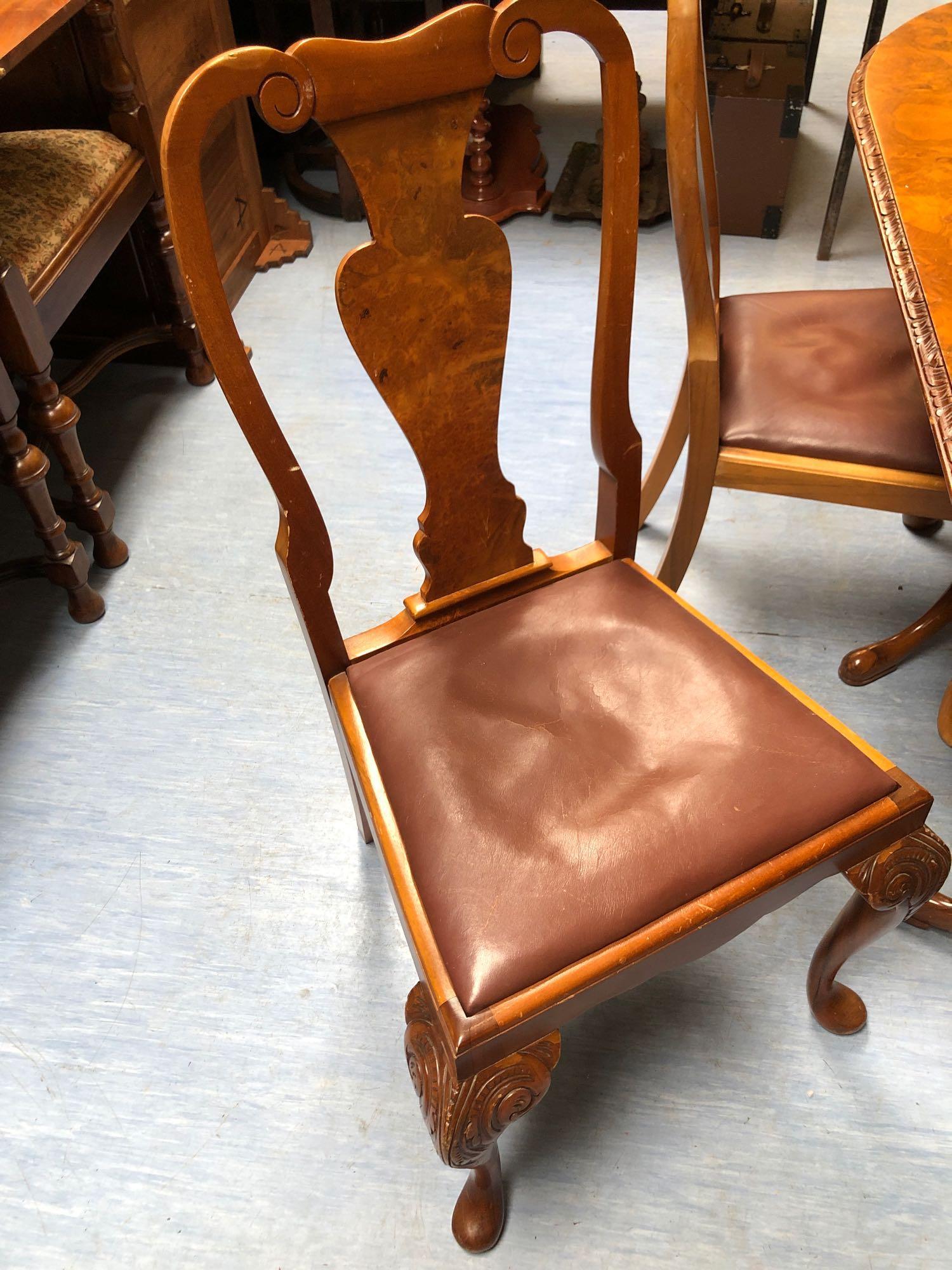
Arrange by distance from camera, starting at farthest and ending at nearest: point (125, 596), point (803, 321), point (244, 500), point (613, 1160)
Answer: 1. point (244, 500)
2. point (125, 596)
3. point (803, 321)
4. point (613, 1160)

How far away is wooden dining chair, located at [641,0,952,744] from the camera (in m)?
1.26

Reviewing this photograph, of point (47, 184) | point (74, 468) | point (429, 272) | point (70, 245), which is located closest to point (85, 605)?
point (74, 468)

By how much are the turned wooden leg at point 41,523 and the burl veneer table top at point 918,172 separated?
50.3 inches

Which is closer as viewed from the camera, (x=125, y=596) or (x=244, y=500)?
(x=125, y=596)

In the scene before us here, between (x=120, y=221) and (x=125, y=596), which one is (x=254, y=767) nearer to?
(x=125, y=596)

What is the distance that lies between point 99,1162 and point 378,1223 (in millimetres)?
346

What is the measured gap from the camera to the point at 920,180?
1.18 metres

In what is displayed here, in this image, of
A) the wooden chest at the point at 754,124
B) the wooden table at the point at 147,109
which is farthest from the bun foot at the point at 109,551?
the wooden chest at the point at 754,124

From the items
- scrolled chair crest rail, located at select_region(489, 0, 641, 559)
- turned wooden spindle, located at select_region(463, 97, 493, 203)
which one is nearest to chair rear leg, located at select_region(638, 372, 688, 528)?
scrolled chair crest rail, located at select_region(489, 0, 641, 559)

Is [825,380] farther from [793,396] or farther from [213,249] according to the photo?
[213,249]

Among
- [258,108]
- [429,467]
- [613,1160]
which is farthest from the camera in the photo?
[613,1160]

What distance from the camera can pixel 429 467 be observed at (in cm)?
102

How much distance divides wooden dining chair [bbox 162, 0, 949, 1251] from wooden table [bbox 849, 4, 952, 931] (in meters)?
0.30

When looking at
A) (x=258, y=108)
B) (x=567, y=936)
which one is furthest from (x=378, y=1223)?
(x=258, y=108)
